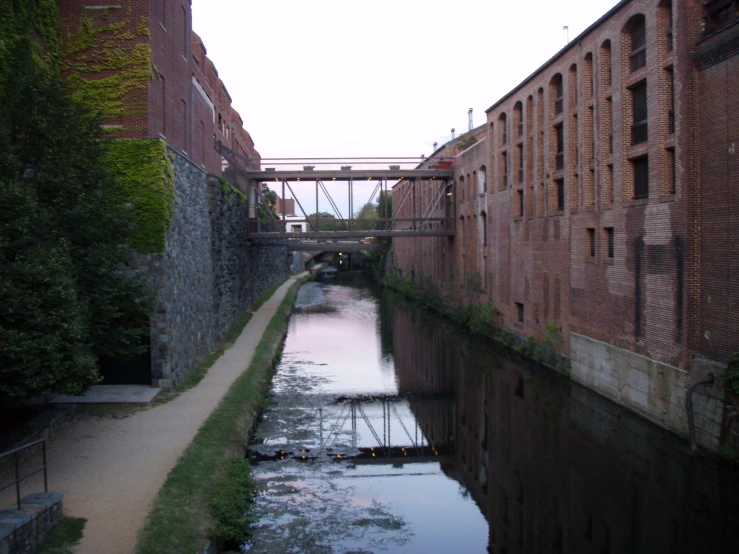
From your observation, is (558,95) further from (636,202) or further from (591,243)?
(636,202)

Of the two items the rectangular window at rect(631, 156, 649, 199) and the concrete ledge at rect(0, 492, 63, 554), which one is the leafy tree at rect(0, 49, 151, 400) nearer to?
the concrete ledge at rect(0, 492, 63, 554)

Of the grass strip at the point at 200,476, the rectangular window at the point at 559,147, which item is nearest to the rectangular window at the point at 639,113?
the rectangular window at the point at 559,147

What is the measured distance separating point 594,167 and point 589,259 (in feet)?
8.88

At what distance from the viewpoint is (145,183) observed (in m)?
15.5

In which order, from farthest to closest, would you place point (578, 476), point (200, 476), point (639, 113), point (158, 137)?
point (639, 113), point (158, 137), point (578, 476), point (200, 476)

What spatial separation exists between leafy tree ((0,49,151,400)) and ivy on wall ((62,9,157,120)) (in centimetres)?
277

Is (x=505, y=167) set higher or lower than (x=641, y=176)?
higher

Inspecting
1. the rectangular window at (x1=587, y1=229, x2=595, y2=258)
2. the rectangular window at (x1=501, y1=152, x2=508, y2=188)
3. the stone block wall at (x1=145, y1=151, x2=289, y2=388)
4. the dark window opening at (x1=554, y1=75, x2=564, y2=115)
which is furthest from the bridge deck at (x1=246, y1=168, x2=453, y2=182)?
the rectangular window at (x1=587, y1=229, x2=595, y2=258)

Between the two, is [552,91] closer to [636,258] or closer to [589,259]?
[589,259]

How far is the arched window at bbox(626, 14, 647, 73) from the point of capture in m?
16.5

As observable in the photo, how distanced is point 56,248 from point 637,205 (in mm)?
13186

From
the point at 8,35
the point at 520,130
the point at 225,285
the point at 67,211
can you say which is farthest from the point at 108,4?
the point at 520,130

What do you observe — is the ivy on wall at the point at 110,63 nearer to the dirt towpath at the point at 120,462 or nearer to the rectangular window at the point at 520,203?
the dirt towpath at the point at 120,462

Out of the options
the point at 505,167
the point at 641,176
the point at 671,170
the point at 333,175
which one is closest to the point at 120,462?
the point at 671,170
